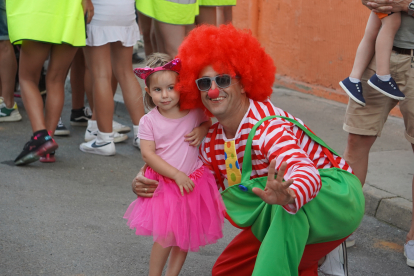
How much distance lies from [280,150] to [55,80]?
2849mm

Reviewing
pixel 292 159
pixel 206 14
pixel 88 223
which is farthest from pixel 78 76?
pixel 292 159

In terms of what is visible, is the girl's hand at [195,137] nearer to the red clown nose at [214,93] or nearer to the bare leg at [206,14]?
the red clown nose at [214,93]

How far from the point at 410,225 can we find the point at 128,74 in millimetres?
2635

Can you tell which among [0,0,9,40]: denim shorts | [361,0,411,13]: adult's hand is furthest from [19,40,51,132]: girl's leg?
[361,0,411,13]: adult's hand

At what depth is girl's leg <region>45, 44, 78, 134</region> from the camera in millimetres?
4480

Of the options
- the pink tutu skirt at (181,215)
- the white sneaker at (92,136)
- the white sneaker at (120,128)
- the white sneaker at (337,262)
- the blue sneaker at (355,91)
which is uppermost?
the blue sneaker at (355,91)

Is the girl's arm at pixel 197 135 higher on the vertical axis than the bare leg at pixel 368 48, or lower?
lower

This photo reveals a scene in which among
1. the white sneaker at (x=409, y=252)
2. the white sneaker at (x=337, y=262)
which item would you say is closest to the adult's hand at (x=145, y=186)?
the white sneaker at (x=337, y=262)

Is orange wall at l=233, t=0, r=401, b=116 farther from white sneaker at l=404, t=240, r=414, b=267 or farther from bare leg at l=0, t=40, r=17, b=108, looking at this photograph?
bare leg at l=0, t=40, r=17, b=108

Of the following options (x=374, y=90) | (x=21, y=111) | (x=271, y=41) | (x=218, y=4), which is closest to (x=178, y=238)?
(x=374, y=90)

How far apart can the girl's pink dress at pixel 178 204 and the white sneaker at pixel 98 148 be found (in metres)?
2.21

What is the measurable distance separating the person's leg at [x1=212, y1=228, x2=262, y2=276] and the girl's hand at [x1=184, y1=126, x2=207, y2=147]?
0.49m

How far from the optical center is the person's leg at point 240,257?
262 cm

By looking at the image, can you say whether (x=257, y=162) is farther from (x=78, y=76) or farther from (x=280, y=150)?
(x=78, y=76)
